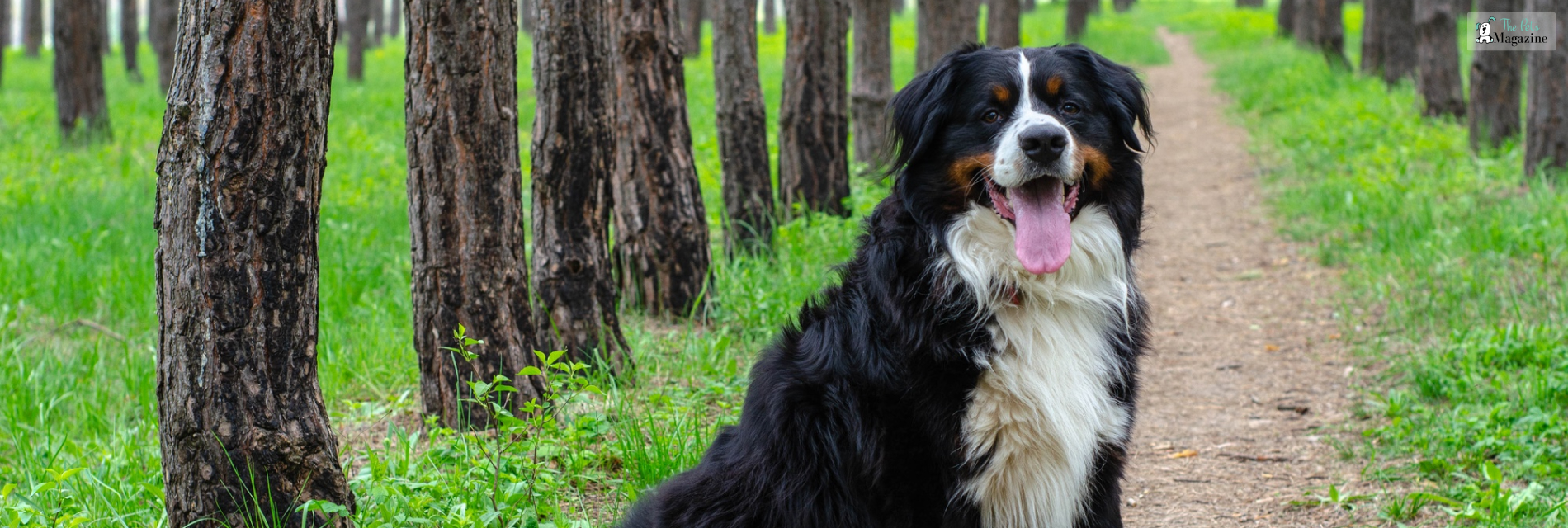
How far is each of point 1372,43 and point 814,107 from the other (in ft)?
38.9

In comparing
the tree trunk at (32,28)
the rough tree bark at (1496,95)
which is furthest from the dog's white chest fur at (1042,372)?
the tree trunk at (32,28)

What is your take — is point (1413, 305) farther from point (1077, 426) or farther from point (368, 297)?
point (368, 297)

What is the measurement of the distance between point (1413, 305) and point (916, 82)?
4270 millimetres

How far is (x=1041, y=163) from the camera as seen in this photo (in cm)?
303

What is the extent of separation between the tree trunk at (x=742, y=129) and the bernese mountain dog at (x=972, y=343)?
396 centimetres

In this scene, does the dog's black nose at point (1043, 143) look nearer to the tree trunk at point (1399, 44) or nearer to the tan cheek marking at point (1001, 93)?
the tan cheek marking at point (1001, 93)

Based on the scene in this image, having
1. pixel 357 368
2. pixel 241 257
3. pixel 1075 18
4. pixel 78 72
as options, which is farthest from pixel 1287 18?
pixel 241 257

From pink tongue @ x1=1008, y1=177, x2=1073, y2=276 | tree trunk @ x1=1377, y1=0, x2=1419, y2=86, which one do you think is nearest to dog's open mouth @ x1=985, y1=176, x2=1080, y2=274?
pink tongue @ x1=1008, y1=177, x2=1073, y2=276

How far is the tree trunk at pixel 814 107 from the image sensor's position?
7.74 meters

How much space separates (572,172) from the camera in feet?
15.7

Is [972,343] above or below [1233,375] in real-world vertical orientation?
above

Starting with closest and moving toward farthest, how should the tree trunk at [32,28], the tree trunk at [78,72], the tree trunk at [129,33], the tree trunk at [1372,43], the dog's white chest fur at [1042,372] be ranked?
1. the dog's white chest fur at [1042,372]
2. the tree trunk at [78,72]
3. the tree trunk at [1372,43]
4. the tree trunk at [129,33]
5. the tree trunk at [32,28]

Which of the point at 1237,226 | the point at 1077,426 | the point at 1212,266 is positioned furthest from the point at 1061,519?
the point at 1237,226

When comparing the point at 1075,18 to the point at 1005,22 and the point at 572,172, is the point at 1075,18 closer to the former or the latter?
the point at 1005,22
